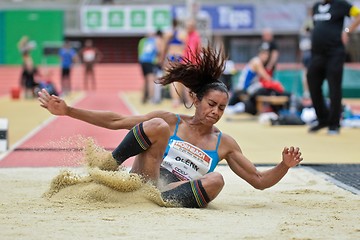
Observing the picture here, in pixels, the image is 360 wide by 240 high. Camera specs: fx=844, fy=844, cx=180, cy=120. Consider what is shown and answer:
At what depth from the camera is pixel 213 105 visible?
6203 millimetres

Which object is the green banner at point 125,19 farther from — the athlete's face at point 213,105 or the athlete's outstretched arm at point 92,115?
the athlete's face at point 213,105

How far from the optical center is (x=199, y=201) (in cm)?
600

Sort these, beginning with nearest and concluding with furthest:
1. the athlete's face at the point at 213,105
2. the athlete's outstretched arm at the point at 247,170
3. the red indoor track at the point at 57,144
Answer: the athlete's face at the point at 213,105
the athlete's outstretched arm at the point at 247,170
the red indoor track at the point at 57,144

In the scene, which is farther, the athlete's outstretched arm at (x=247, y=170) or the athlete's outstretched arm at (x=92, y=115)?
the athlete's outstretched arm at (x=247, y=170)

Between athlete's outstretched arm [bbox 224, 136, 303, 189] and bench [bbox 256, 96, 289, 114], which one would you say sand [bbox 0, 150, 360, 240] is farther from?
bench [bbox 256, 96, 289, 114]

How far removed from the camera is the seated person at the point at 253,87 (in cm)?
1777

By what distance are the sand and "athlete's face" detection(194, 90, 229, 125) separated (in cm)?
66

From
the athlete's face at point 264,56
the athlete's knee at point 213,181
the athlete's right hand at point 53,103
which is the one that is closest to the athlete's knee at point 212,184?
the athlete's knee at point 213,181

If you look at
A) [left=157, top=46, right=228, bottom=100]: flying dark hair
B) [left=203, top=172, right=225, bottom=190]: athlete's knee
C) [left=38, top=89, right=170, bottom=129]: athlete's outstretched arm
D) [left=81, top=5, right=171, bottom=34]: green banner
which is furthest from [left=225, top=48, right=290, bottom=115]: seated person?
[left=81, top=5, right=171, bottom=34]: green banner

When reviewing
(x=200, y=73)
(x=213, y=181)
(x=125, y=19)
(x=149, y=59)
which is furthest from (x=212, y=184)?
(x=125, y=19)

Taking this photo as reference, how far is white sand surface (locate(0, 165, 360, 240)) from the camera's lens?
493 centimetres

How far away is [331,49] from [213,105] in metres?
8.13

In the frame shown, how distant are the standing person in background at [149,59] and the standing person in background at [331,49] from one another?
1042cm

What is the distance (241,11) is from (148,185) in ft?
124
